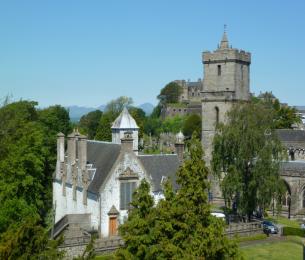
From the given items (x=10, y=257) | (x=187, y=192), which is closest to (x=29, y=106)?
(x=187, y=192)

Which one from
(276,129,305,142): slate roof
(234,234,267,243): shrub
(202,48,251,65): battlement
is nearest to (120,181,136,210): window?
(234,234,267,243): shrub

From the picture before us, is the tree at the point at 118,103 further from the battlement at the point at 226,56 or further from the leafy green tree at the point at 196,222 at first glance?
the leafy green tree at the point at 196,222

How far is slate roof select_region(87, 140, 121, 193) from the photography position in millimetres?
41594

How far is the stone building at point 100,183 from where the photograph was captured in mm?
40906

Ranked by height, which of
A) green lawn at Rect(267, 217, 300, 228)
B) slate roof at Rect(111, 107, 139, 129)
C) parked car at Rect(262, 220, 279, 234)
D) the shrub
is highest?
slate roof at Rect(111, 107, 139, 129)

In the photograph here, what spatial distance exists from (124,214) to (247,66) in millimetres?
31125

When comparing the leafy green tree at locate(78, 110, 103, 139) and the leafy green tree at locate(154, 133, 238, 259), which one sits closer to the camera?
the leafy green tree at locate(154, 133, 238, 259)

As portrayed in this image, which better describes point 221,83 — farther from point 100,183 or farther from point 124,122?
point 100,183

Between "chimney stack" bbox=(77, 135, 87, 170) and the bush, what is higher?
"chimney stack" bbox=(77, 135, 87, 170)

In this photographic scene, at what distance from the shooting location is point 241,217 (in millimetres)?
46406

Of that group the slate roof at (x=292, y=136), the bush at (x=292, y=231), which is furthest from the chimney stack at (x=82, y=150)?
the slate roof at (x=292, y=136)

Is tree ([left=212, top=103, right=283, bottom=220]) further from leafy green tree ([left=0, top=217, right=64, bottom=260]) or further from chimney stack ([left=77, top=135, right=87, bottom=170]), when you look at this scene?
leafy green tree ([left=0, top=217, right=64, bottom=260])

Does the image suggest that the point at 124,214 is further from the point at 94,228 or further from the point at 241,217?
the point at 241,217

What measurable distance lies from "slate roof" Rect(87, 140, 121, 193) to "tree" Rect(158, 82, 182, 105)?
117m
